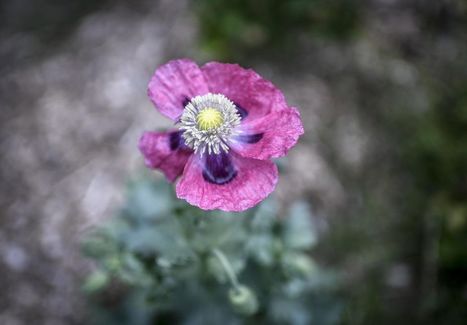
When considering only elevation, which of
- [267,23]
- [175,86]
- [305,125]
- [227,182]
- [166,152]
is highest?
[267,23]

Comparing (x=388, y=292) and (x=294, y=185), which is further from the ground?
(x=294, y=185)

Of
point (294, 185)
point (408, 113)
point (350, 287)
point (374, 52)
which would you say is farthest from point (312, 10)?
point (350, 287)

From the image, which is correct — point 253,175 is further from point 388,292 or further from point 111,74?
point 111,74

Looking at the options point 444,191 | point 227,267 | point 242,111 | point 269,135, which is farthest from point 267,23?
point 227,267

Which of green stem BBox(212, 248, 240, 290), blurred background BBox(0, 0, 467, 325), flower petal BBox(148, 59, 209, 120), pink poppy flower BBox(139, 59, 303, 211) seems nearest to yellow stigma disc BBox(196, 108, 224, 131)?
pink poppy flower BBox(139, 59, 303, 211)

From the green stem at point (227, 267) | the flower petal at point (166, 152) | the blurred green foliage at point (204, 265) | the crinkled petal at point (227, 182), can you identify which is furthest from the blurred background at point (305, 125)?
the crinkled petal at point (227, 182)

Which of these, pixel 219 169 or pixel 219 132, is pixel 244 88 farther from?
pixel 219 169
